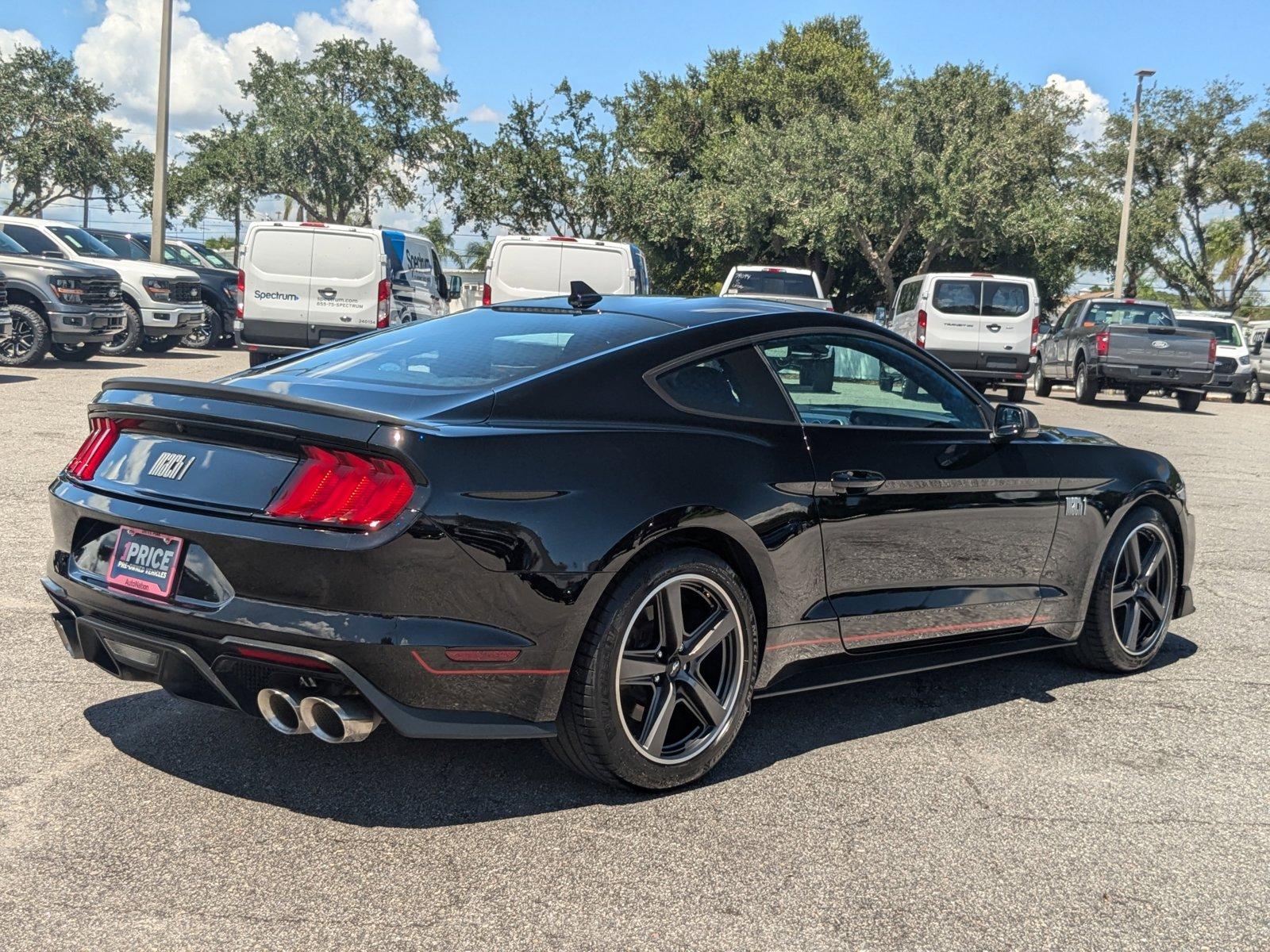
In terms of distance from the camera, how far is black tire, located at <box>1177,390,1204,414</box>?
76.5 ft

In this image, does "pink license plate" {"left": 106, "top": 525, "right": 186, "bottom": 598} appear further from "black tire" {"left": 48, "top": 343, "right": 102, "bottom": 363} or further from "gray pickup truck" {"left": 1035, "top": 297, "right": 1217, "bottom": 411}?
"gray pickup truck" {"left": 1035, "top": 297, "right": 1217, "bottom": 411}

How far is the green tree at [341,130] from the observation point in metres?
49.1

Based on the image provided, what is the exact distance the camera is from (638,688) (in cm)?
387

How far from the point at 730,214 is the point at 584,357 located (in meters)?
40.6

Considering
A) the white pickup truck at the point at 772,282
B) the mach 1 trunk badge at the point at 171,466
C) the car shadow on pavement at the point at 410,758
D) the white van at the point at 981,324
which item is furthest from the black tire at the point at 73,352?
the mach 1 trunk badge at the point at 171,466

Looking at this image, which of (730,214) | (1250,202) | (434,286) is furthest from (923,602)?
(1250,202)

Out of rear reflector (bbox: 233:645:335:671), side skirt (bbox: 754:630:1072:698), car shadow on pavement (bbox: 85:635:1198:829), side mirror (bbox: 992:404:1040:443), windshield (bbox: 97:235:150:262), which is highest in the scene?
windshield (bbox: 97:235:150:262)

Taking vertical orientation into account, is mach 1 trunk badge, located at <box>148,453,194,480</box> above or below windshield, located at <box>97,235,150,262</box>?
below

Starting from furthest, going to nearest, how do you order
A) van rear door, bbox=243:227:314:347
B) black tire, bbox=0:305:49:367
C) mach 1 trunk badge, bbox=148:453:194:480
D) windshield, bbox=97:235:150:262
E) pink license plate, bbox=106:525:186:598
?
windshield, bbox=97:235:150:262
black tire, bbox=0:305:49:367
van rear door, bbox=243:227:314:347
mach 1 trunk badge, bbox=148:453:194:480
pink license plate, bbox=106:525:186:598

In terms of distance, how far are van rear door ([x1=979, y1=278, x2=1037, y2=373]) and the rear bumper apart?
6.45 ft

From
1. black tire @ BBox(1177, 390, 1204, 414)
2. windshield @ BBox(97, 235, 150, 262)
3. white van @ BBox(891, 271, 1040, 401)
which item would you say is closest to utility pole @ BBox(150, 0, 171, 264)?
windshield @ BBox(97, 235, 150, 262)

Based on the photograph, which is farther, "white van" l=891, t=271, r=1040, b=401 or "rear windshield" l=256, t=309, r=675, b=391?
"white van" l=891, t=271, r=1040, b=401

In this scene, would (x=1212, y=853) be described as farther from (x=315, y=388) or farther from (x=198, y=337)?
(x=198, y=337)

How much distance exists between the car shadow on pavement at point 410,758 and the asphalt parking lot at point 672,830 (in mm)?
12
